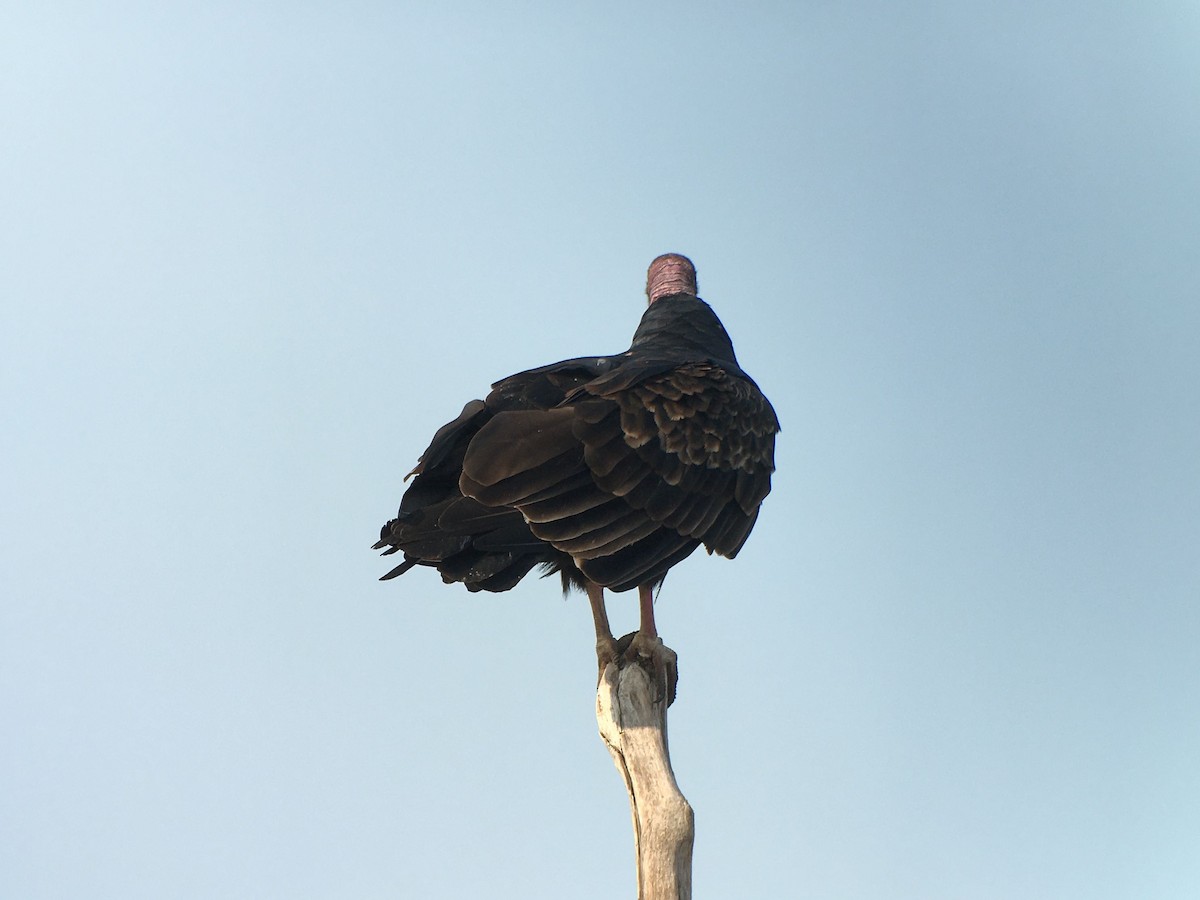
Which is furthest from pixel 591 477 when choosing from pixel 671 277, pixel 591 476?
pixel 671 277

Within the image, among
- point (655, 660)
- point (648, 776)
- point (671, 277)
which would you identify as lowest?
point (648, 776)

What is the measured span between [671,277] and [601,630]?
2188mm

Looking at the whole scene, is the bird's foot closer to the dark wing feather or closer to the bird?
the bird

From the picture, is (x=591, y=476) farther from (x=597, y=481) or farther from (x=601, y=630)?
(x=601, y=630)

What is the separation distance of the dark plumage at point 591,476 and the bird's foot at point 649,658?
0.23 meters

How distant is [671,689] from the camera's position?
15.2 ft

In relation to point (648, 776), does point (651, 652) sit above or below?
above

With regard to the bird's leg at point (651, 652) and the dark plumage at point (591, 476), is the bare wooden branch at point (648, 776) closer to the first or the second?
the bird's leg at point (651, 652)

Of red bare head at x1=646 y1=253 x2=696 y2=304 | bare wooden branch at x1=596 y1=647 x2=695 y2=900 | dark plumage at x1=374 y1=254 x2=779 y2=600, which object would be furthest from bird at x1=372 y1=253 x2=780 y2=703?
red bare head at x1=646 y1=253 x2=696 y2=304

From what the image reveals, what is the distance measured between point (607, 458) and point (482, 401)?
2.07ft

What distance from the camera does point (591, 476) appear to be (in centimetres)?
451

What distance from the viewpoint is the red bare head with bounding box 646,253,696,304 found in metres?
6.29

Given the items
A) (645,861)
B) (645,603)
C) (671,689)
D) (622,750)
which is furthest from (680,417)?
(645,861)

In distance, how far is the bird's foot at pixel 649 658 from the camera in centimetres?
445
